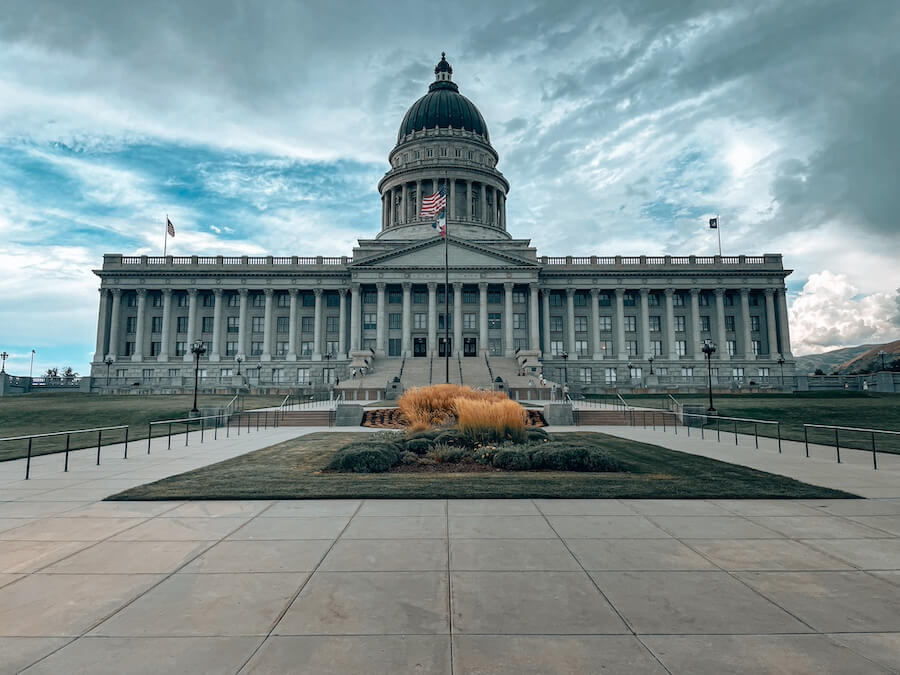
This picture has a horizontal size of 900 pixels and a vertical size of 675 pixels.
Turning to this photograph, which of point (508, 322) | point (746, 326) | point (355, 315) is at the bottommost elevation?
point (746, 326)

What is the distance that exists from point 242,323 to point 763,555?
244ft

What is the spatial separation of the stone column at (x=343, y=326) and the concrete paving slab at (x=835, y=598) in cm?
6829

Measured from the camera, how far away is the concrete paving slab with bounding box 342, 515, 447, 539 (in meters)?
7.26

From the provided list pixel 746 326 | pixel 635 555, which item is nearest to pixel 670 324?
pixel 746 326

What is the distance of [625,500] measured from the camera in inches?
376

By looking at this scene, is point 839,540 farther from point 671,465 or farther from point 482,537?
point 671,465

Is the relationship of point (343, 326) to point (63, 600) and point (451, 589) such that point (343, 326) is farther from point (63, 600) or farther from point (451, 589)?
point (451, 589)

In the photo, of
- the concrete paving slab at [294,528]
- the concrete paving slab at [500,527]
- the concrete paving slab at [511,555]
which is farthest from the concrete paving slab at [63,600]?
the concrete paving slab at [500,527]

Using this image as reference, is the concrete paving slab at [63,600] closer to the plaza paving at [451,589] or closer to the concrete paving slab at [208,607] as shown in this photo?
the plaza paving at [451,589]

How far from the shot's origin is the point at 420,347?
70.3 meters

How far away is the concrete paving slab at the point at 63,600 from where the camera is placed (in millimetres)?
4508

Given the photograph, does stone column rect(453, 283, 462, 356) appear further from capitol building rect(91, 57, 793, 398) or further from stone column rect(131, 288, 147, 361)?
stone column rect(131, 288, 147, 361)

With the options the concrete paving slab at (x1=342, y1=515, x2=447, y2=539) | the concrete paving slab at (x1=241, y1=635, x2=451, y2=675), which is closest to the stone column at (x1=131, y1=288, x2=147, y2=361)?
the concrete paving slab at (x1=342, y1=515, x2=447, y2=539)

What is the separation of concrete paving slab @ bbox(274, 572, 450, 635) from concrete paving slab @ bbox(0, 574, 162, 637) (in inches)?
71.6
